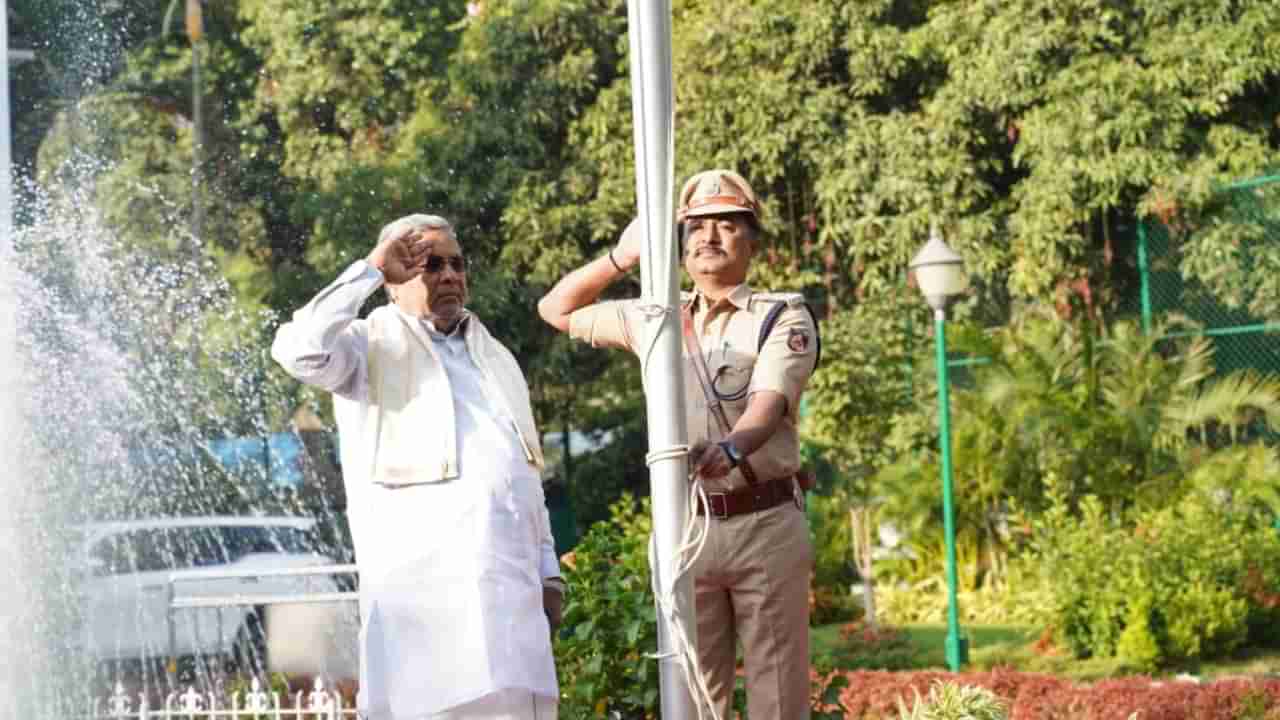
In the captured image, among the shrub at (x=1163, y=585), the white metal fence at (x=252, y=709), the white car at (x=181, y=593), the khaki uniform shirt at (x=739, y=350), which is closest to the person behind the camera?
the khaki uniform shirt at (x=739, y=350)

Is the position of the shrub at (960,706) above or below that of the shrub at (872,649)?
above

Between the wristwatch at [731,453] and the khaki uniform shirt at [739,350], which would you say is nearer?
the wristwatch at [731,453]

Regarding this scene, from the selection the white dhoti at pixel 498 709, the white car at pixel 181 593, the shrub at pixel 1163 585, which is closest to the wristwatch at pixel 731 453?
the white dhoti at pixel 498 709

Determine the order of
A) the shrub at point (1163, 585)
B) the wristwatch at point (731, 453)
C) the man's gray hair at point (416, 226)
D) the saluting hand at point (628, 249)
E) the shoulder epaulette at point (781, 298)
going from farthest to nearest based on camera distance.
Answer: the shrub at point (1163, 585) → the shoulder epaulette at point (781, 298) → the man's gray hair at point (416, 226) → the saluting hand at point (628, 249) → the wristwatch at point (731, 453)

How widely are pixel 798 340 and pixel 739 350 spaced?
15 cm

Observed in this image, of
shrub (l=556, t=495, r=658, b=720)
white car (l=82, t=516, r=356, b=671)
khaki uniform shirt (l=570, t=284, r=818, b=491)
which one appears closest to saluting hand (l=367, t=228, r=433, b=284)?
khaki uniform shirt (l=570, t=284, r=818, b=491)

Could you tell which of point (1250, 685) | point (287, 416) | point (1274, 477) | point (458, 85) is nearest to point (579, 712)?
point (1250, 685)

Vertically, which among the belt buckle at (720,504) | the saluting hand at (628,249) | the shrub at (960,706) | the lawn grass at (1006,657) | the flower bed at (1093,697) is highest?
the saluting hand at (628,249)

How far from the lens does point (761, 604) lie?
454 cm

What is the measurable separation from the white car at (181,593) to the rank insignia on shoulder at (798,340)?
15.4 ft

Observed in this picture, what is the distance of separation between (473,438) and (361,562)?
1.21ft

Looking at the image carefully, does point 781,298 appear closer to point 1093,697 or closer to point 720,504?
point 720,504

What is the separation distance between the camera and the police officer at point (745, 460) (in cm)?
453

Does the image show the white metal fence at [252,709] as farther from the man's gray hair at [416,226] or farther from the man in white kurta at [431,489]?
the man's gray hair at [416,226]
